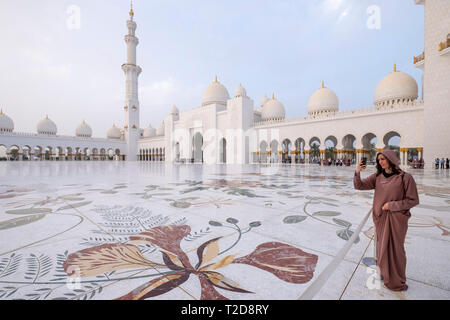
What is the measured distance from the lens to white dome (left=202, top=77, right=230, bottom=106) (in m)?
20.9

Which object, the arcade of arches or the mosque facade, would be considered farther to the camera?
the arcade of arches

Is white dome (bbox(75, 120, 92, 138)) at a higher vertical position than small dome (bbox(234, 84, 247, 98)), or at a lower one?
lower

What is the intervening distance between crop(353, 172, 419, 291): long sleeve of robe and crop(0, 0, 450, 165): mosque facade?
1244 cm

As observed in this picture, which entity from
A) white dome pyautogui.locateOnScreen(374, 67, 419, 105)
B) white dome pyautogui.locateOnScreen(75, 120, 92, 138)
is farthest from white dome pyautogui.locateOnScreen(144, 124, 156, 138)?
white dome pyautogui.locateOnScreen(374, 67, 419, 105)

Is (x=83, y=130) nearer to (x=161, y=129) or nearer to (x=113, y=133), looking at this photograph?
(x=113, y=133)

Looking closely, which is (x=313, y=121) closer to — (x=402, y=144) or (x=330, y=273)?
(x=402, y=144)

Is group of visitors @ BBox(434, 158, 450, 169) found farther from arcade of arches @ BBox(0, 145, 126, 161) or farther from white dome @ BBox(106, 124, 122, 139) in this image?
white dome @ BBox(106, 124, 122, 139)

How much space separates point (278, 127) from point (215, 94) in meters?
7.55

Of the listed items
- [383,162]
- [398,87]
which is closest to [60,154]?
[383,162]

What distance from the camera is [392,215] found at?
0.92 meters

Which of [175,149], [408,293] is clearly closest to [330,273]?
[408,293]

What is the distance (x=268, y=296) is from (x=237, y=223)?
0.81 meters

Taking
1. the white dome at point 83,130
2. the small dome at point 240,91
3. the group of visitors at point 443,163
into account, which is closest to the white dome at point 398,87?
the group of visitors at point 443,163

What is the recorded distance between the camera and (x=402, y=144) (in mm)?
11570
